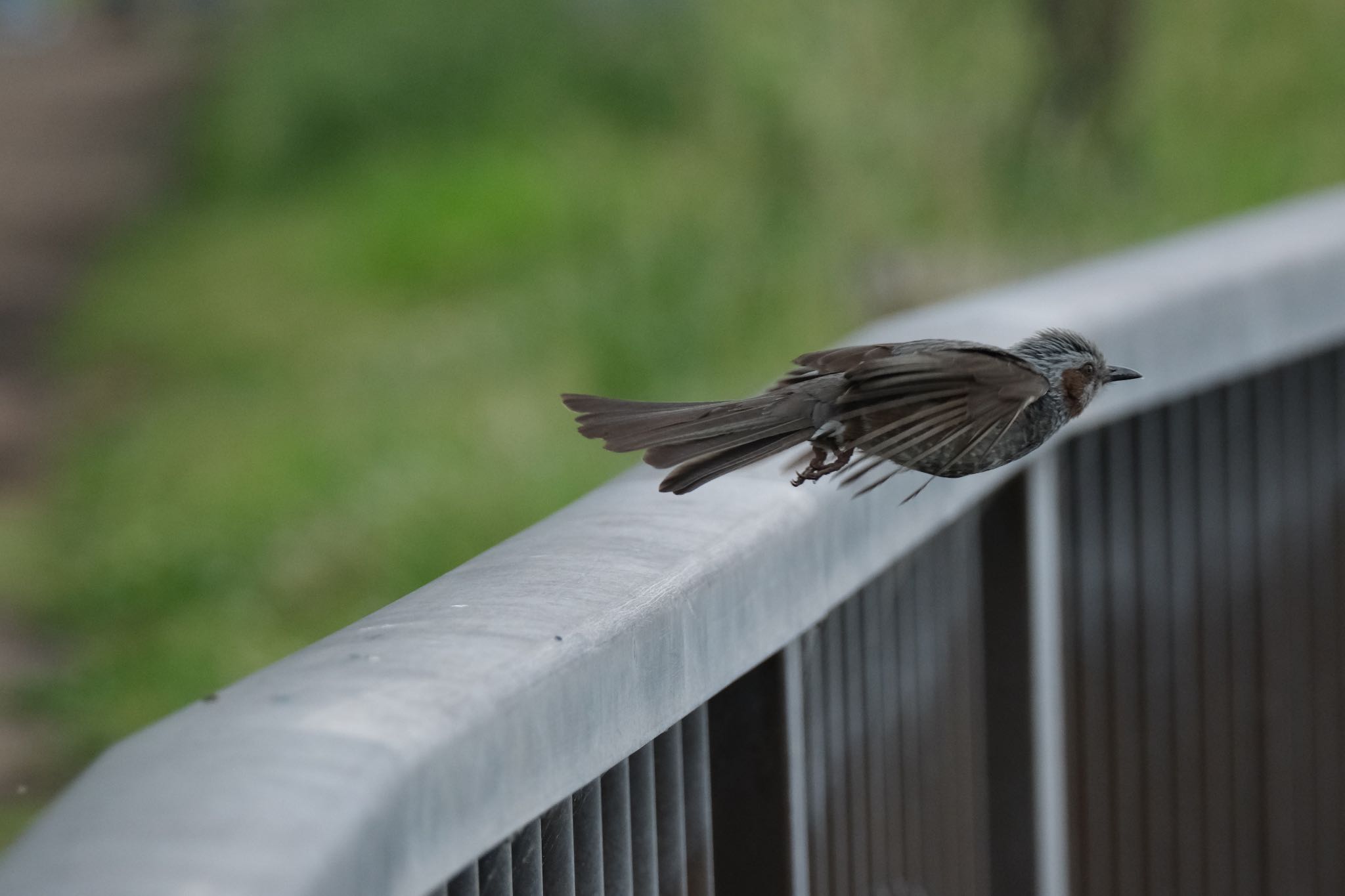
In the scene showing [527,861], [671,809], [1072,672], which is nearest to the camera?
[527,861]

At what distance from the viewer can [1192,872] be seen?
2697 millimetres

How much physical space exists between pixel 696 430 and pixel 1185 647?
4.05ft

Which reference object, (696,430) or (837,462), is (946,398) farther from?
(696,430)

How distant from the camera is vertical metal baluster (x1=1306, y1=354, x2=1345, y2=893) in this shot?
2.88 meters

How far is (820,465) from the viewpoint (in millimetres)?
1766

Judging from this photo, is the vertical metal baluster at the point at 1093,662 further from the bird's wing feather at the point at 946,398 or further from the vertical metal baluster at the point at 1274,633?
the bird's wing feather at the point at 946,398

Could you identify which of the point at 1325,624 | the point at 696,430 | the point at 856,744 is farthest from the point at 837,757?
the point at 1325,624

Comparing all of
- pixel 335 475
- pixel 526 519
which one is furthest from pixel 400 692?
pixel 335 475

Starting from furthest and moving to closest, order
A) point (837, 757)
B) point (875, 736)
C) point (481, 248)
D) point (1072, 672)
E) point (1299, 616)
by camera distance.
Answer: point (481, 248)
point (1299, 616)
point (1072, 672)
point (875, 736)
point (837, 757)

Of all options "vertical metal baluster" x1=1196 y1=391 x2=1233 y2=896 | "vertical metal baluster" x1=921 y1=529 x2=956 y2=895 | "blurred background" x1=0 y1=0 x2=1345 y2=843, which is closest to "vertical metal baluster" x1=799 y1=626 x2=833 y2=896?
"vertical metal baluster" x1=921 y1=529 x2=956 y2=895

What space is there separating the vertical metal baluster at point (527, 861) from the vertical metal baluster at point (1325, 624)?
208 cm

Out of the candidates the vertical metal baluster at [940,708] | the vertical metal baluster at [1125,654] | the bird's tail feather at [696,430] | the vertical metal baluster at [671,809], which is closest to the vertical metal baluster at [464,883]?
the vertical metal baluster at [671,809]

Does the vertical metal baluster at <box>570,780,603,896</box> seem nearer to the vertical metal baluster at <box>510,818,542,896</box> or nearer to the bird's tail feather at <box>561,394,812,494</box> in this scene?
the vertical metal baluster at <box>510,818,542,896</box>

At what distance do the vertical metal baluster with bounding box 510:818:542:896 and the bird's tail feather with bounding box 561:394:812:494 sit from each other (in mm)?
534
